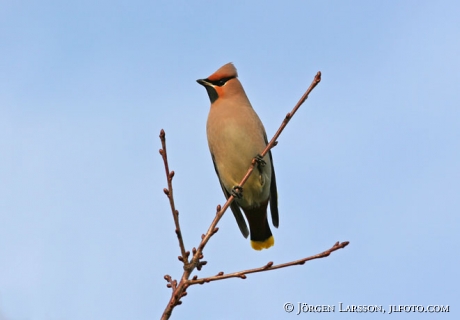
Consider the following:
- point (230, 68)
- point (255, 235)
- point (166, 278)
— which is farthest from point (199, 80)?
point (166, 278)

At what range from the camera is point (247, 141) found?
6000 mm

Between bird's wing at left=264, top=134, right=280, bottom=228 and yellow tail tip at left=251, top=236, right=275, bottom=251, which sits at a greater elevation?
bird's wing at left=264, top=134, right=280, bottom=228

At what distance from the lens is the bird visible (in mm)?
6000

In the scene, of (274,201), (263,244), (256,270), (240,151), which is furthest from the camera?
(263,244)

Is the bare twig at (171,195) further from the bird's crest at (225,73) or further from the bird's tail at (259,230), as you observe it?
the bird's crest at (225,73)

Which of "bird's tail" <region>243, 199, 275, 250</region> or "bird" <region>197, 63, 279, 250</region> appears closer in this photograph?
"bird" <region>197, 63, 279, 250</region>

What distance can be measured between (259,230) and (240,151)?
0.97 meters

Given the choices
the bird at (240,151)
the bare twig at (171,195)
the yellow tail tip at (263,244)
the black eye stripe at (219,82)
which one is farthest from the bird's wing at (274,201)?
the bare twig at (171,195)

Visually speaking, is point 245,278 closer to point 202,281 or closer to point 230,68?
point 202,281

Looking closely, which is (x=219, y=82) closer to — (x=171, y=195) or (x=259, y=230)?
(x=259, y=230)

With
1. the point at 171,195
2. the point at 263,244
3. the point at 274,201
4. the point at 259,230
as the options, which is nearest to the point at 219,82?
the point at 274,201

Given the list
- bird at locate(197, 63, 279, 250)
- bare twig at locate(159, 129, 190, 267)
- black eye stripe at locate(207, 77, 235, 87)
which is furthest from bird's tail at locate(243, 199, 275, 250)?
bare twig at locate(159, 129, 190, 267)

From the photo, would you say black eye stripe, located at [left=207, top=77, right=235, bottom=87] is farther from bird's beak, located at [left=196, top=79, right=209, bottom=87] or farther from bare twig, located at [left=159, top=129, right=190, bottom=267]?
bare twig, located at [left=159, top=129, right=190, bottom=267]

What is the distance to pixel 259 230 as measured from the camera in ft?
21.6
